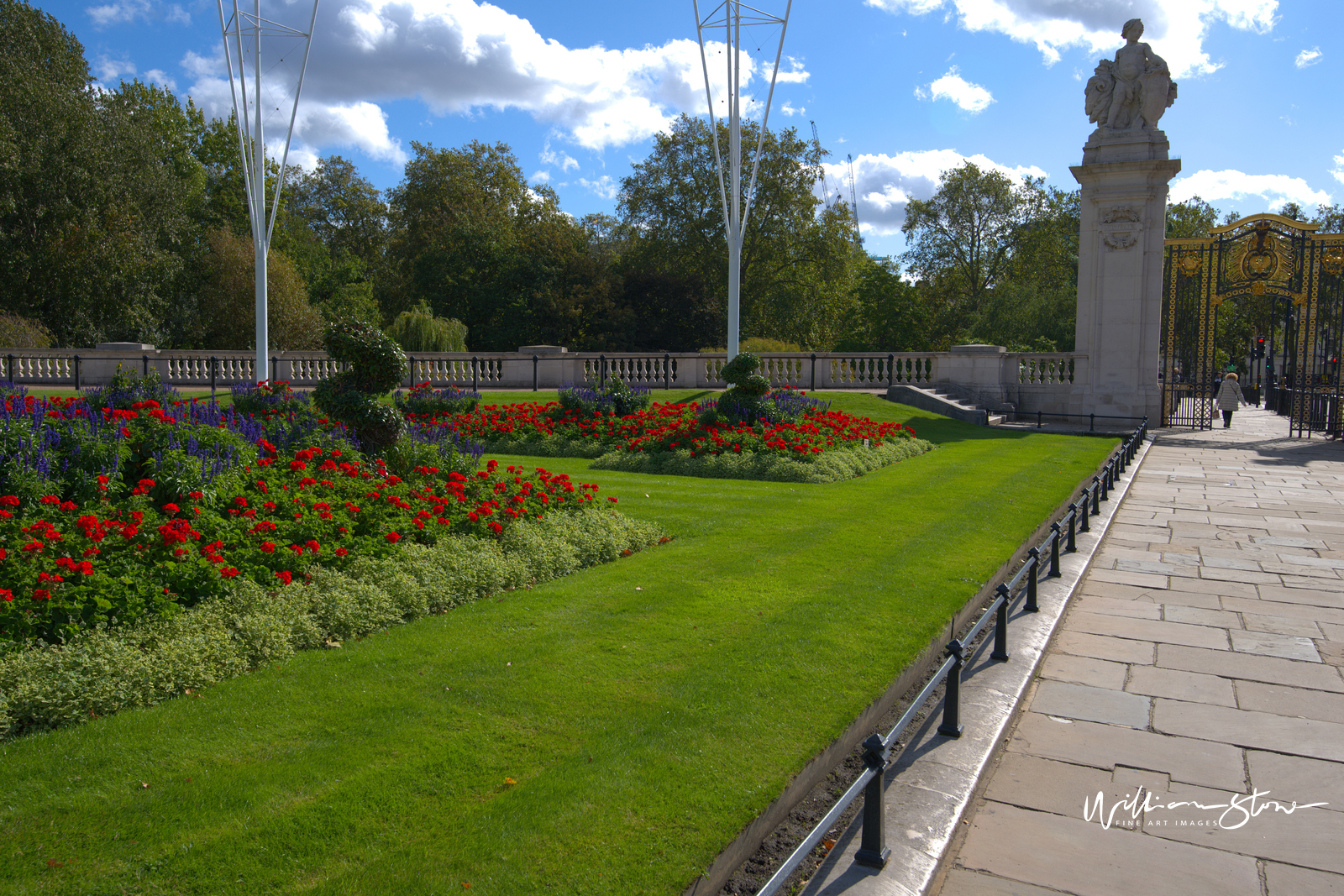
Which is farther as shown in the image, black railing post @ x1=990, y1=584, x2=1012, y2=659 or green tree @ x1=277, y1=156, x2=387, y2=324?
green tree @ x1=277, y1=156, x2=387, y2=324

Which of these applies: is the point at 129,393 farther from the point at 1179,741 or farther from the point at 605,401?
the point at 1179,741

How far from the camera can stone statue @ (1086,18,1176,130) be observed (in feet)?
73.2

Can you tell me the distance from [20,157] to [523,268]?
20.4 metres

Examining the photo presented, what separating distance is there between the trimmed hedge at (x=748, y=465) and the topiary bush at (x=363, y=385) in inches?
178

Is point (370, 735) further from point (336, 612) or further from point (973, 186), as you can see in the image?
point (973, 186)

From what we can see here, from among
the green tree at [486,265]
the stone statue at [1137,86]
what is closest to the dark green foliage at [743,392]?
the stone statue at [1137,86]

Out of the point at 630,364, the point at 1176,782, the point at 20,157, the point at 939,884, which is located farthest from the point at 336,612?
the point at 20,157

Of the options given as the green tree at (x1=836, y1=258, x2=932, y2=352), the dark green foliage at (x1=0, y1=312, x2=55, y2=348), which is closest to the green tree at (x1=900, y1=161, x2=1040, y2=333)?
the green tree at (x1=836, y1=258, x2=932, y2=352)

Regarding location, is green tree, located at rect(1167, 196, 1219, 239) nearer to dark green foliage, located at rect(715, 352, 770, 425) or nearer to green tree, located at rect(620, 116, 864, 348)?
green tree, located at rect(620, 116, 864, 348)

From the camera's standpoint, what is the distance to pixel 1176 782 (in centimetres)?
420

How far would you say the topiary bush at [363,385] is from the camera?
8945mm

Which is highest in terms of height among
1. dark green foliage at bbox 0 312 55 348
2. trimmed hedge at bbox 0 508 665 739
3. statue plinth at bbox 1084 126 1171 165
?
statue plinth at bbox 1084 126 1171 165

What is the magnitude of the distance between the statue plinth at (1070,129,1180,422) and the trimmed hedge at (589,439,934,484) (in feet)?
40.0

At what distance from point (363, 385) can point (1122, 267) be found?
2054 cm
